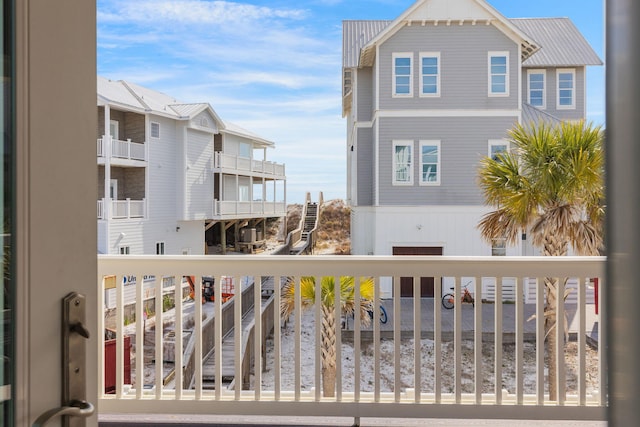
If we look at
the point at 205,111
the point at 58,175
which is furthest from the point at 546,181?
the point at 205,111

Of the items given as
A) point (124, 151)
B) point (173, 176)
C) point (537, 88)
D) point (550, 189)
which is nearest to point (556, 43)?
point (537, 88)

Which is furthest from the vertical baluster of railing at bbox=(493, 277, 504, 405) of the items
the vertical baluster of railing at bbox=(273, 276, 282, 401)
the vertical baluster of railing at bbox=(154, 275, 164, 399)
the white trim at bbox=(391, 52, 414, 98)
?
the white trim at bbox=(391, 52, 414, 98)

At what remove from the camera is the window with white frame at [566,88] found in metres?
9.46

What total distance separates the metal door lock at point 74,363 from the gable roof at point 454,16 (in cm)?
871

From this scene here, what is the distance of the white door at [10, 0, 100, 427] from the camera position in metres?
0.64

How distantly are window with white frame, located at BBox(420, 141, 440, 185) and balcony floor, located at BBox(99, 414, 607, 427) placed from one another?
7.00 meters

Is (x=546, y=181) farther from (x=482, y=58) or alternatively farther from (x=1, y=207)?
(x=1, y=207)

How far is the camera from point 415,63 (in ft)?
29.9

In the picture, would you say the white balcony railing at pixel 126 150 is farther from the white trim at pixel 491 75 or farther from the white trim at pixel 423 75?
the white trim at pixel 491 75

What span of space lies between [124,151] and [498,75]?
7441 millimetres

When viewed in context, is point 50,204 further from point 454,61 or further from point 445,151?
point 454,61

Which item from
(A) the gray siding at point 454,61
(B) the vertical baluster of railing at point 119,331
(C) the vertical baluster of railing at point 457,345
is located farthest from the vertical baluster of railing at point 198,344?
(A) the gray siding at point 454,61

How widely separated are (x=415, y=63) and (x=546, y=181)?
4.35 metres

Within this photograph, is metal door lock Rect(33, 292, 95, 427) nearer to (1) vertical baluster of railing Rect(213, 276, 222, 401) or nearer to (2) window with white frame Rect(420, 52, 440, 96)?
(1) vertical baluster of railing Rect(213, 276, 222, 401)
